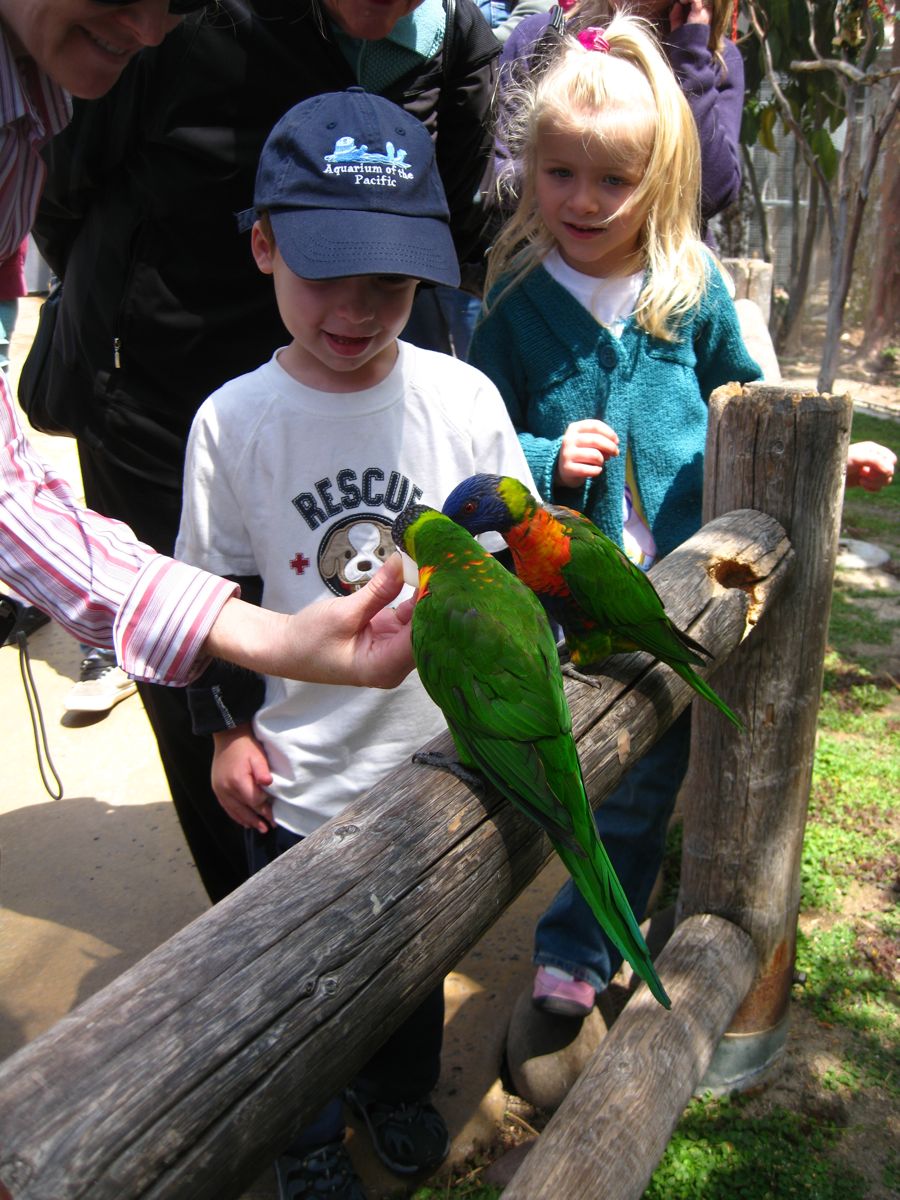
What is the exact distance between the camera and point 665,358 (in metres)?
1.94

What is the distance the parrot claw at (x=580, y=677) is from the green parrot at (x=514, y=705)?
176 millimetres

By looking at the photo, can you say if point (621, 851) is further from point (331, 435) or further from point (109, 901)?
point (109, 901)

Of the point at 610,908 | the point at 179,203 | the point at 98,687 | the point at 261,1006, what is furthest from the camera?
the point at 98,687

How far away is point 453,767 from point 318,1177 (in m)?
1.09

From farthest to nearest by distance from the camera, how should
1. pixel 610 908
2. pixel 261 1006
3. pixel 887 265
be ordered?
pixel 887 265 → pixel 610 908 → pixel 261 1006

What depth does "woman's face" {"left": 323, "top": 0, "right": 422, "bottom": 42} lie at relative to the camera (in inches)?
61.1

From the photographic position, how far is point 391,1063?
72.0 inches

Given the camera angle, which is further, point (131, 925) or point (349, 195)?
point (131, 925)

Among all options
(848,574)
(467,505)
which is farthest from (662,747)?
(848,574)

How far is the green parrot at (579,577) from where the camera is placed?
129 centimetres

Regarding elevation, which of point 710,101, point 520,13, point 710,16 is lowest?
point 710,101

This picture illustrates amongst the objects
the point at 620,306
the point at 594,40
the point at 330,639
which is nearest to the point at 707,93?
the point at 594,40

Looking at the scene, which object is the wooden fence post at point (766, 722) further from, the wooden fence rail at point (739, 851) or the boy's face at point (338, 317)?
the boy's face at point (338, 317)

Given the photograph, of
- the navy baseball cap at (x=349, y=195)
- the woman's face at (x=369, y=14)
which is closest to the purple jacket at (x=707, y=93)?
the woman's face at (x=369, y=14)
